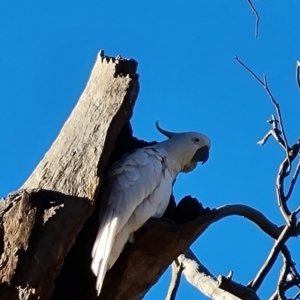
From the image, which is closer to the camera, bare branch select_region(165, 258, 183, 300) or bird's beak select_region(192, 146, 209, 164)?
bare branch select_region(165, 258, 183, 300)

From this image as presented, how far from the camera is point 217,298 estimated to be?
3178 millimetres

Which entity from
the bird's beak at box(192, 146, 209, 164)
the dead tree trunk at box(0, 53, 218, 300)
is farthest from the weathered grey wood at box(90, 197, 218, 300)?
the bird's beak at box(192, 146, 209, 164)

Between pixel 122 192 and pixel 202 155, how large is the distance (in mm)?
880

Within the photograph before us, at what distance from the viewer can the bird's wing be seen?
2553 millimetres

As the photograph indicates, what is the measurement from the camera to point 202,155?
3.64 metres

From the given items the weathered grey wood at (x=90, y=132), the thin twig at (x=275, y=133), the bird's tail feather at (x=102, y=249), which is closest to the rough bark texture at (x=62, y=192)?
the weathered grey wood at (x=90, y=132)

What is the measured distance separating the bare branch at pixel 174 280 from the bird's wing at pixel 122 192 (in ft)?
1.71

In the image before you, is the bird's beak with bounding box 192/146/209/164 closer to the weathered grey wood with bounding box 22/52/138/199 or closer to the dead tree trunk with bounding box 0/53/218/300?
the dead tree trunk with bounding box 0/53/218/300

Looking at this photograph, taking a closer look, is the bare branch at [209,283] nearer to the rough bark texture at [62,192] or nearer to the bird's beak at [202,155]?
the bird's beak at [202,155]

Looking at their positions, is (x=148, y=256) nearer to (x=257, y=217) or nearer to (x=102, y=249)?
(x=102, y=249)

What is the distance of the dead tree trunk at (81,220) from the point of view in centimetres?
228

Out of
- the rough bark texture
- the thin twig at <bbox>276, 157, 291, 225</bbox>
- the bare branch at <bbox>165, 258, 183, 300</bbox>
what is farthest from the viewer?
the bare branch at <bbox>165, 258, 183, 300</bbox>

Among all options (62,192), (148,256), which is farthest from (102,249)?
(62,192)

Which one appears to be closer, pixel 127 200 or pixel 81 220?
pixel 81 220
